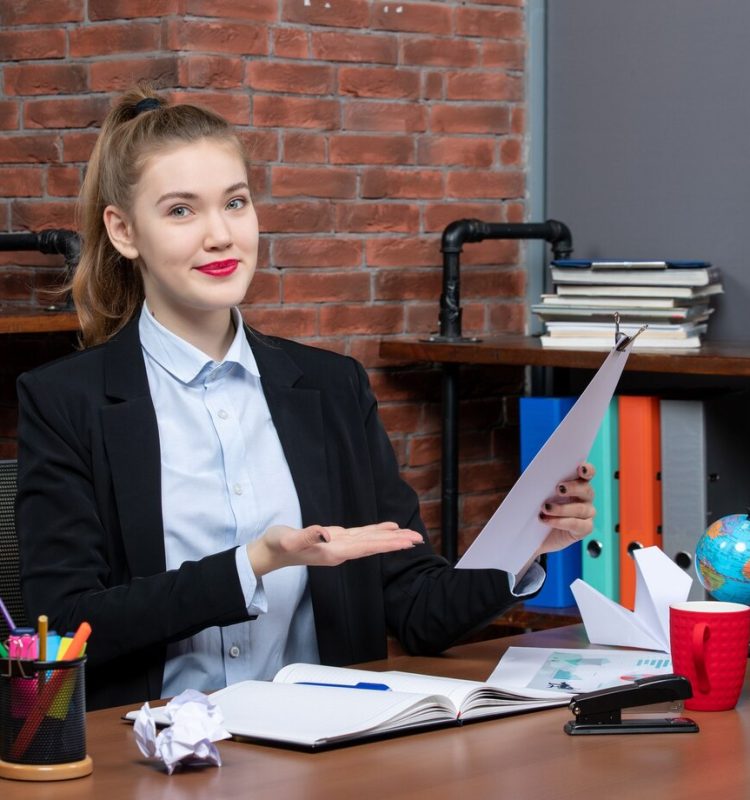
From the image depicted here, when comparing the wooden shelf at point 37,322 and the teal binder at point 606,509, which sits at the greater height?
the wooden shelf at point 37,322

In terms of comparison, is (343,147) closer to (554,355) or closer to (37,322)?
(554,355)

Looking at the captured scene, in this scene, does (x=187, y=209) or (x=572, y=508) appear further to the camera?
(x=187, y=209)

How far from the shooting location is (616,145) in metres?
3.02

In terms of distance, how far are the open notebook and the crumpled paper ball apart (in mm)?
61

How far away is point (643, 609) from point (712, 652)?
0.31m

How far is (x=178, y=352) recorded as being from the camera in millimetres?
1862

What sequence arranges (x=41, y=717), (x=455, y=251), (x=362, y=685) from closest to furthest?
(x=41, y=717)
(x=362, y=685)
(x=455, y=251)

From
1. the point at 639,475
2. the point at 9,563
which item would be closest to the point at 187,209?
the point at 9,563

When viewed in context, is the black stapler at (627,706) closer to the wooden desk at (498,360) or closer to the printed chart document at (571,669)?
the printed chart document at (571,669)

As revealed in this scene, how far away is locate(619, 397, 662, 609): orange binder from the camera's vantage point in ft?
8.69

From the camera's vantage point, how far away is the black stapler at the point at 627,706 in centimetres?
135

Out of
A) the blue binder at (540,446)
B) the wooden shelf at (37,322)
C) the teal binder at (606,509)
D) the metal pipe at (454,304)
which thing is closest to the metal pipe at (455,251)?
the metal pipe at (454,304)

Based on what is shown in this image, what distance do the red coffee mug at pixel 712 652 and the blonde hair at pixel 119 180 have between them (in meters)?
0.88

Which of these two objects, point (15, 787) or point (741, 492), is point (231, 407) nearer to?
point (15, 787)
